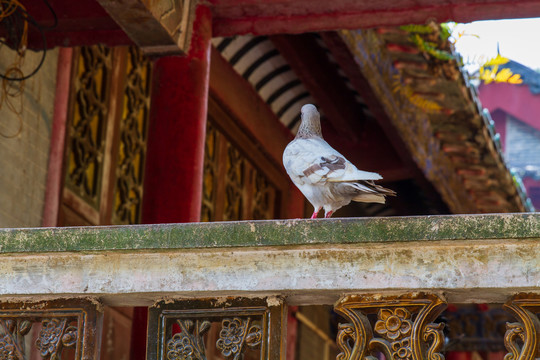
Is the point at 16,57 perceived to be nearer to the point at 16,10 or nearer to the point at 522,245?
the point at 16,10

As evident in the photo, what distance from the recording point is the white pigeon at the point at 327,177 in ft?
10.1

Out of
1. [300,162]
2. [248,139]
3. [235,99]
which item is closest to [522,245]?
[300,162]

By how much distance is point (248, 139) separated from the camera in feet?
34.8

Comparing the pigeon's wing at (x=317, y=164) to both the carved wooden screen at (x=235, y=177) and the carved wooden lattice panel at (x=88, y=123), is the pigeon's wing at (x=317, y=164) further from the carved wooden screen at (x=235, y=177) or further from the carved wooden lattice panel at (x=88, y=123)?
the carved wooden screen at (x=235, y=177)

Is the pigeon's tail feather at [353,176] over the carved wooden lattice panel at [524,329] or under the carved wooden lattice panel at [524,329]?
over

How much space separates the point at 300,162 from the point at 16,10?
3195mm

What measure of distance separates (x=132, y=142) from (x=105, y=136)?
57 centimetres

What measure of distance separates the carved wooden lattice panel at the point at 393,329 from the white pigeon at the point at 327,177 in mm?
372

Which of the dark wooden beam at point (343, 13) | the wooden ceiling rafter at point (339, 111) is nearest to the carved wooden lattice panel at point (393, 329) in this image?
the dark wooden beam at point (343, 13)

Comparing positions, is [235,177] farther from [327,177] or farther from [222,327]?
[222,327]

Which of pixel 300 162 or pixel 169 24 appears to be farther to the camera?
pixel 169 24

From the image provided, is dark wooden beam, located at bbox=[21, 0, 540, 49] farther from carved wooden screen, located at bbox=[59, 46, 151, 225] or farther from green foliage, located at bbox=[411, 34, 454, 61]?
green foliage, located at bbox=[411, 34, 454, 61]

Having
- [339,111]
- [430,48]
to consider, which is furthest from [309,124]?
[339,111]

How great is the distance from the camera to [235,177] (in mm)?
10359
